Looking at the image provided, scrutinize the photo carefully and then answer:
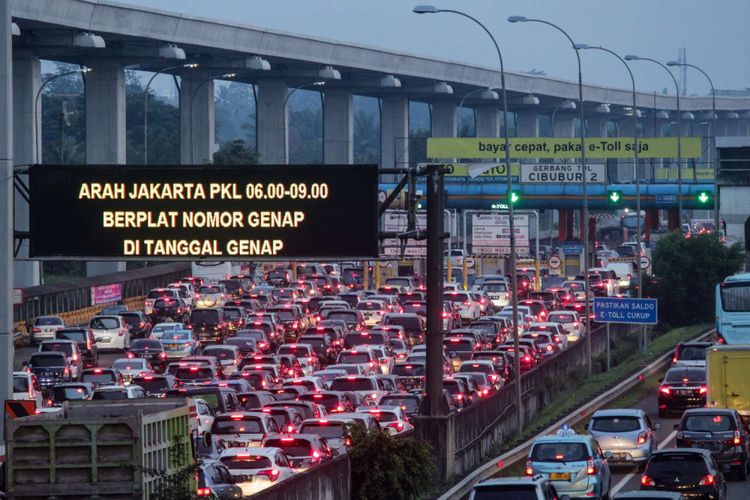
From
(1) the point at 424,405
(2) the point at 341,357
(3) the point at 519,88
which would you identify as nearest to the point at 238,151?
(3) the point at 519,88

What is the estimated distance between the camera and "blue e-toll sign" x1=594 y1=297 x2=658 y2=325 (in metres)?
57.7

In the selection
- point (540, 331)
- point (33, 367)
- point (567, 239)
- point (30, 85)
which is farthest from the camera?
point (567, 239)

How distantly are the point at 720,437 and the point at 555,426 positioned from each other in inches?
300

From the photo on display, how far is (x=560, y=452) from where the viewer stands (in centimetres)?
3044

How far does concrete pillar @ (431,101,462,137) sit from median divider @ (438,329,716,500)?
199 feet

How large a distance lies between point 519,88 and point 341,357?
85.1m

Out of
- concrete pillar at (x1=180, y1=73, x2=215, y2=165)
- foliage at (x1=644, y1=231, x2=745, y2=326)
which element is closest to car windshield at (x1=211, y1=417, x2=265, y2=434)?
foliage at (x1=644, y1=231, x2=745, y2=326)

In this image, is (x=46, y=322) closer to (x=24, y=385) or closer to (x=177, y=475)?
(x=24, y=385)

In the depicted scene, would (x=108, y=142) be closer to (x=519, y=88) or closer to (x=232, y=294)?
(x=232, y=294)

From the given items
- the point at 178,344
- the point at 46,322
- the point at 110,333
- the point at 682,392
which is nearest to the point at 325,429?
the point at 682,392

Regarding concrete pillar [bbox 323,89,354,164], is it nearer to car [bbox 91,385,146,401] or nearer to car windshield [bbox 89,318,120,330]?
car windshield [bbox 89,318,120,330]

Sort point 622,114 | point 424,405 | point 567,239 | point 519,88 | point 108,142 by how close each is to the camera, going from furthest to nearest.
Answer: point 622,114 → point 519,88 → point 567,239 → point 108,142 → point 424,405

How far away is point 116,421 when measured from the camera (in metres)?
21.0

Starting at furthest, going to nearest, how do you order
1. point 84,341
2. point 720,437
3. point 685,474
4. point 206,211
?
point 84,341 → point 720,437 → point 685,474 → point 206,211
